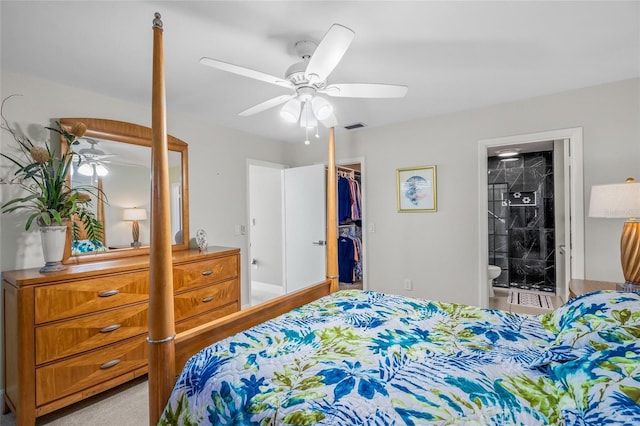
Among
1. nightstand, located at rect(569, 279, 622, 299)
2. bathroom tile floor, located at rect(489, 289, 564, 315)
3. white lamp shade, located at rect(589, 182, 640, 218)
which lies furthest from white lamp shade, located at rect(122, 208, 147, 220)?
bathroom tile floor, located at rect(489, 289, 564, 315)

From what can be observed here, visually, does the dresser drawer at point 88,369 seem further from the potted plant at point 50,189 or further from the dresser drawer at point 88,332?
the potted plant at point 50,189

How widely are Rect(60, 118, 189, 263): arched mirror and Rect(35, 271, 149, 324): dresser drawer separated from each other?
0.46 metres

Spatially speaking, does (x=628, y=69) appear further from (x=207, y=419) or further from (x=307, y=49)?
(x=207, y=419)

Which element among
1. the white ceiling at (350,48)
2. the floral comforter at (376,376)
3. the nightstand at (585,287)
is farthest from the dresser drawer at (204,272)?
the nightstand at (585,287)

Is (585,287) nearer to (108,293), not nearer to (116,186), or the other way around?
(108,293)

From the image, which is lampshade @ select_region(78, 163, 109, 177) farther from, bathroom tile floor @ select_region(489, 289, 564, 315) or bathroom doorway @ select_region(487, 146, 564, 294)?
bathroom doorway @ select_region(487, 146, 564, 294)

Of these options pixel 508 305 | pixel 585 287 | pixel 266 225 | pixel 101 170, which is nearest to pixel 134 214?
pixel 101 170

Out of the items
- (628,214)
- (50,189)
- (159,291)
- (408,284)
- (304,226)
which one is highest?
(50,189)

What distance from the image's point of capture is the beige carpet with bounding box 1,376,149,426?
75.0 inches

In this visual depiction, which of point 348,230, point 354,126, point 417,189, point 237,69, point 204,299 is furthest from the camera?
point 348,230

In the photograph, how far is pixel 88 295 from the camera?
1.98 metres

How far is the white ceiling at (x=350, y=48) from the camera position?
152 cm

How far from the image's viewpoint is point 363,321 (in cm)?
152

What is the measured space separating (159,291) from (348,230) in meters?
3.65
